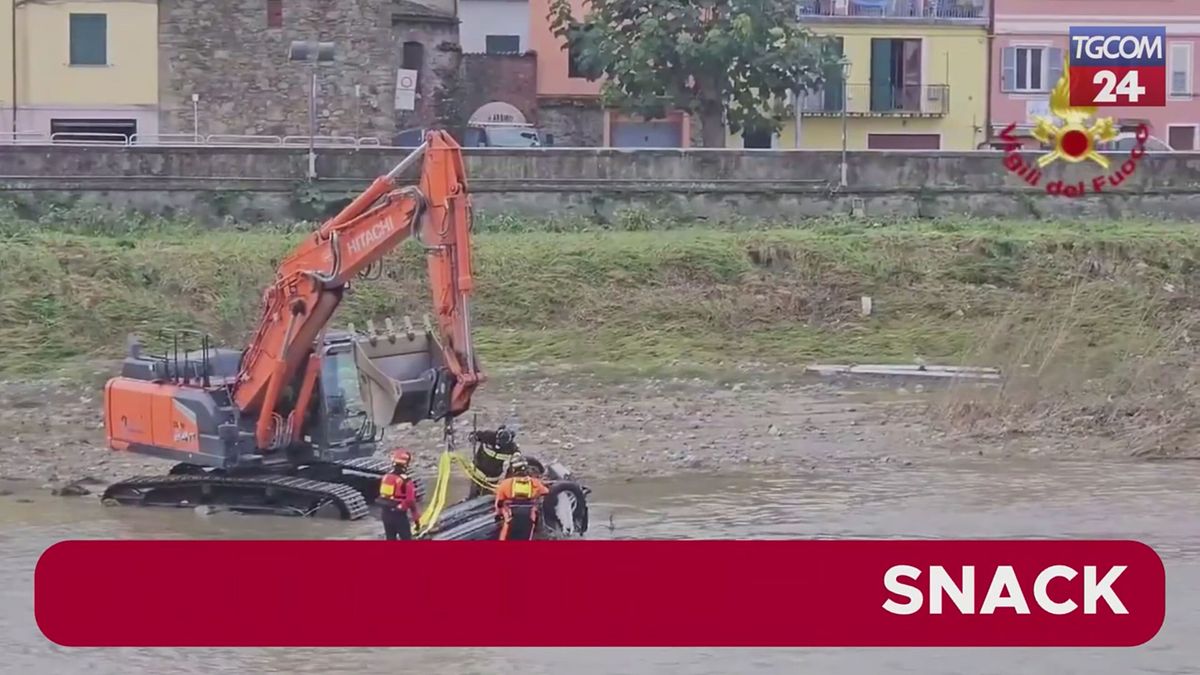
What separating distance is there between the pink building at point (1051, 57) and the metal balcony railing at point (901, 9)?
2.70 feet

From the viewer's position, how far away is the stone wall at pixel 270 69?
4519 cm

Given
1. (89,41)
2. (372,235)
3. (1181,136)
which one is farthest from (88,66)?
(372,235)

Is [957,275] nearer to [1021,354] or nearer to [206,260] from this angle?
[1021,354]

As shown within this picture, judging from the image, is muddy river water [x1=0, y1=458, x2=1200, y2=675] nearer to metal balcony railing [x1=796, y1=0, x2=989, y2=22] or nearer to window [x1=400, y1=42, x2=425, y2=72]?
metal balcony railing [x1=796, y1=0, x2=989, y2=22]

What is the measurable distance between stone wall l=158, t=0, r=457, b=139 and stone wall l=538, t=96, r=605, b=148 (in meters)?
6.42

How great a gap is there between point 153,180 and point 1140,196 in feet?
58.4

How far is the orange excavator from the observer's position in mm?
17906

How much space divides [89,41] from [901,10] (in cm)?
1945

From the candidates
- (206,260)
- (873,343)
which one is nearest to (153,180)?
(206,260)

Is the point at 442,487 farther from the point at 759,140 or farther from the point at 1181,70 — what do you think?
the point at 1181,70

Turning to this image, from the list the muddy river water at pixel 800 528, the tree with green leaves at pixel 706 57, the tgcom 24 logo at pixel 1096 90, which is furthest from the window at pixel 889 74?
the tgcom 24 logo at pixel 1096 90

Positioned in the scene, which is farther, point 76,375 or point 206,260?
point 206,260

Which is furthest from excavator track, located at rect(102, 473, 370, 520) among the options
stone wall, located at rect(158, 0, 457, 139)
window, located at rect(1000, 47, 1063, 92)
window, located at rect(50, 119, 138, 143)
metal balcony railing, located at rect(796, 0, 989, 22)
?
window, located at rect(1000, 47, 1063, 92)

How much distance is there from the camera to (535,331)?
32.1 m
